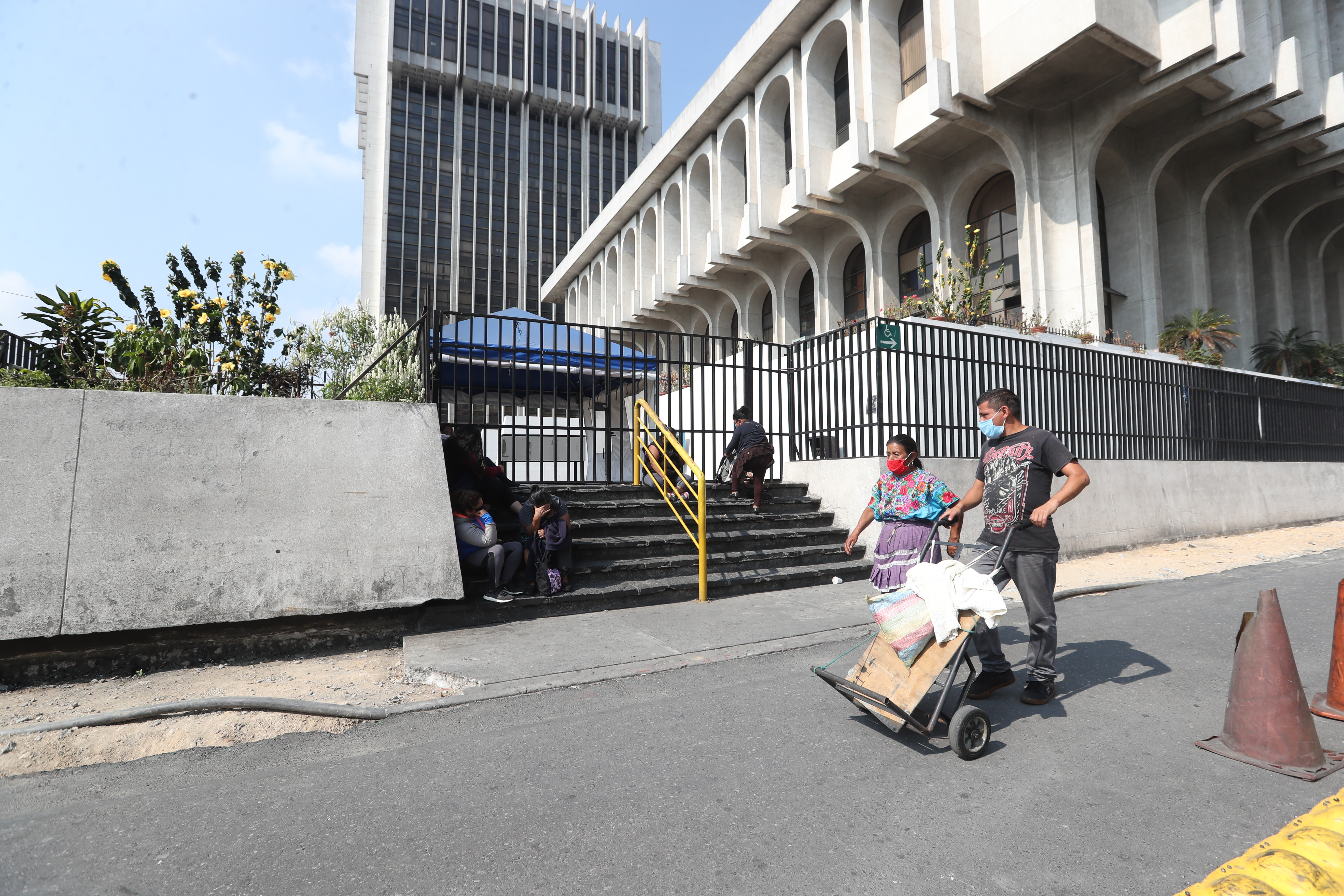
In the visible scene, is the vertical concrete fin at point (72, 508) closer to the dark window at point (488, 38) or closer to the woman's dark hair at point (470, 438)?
the woman's dark hair at point (470, 438)

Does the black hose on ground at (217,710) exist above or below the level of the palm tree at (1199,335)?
below

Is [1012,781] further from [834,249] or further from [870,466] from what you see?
[834,249]

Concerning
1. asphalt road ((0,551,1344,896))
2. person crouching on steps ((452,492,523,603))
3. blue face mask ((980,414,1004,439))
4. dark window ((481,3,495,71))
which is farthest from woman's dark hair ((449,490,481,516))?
dark window ((481,3,495,71))

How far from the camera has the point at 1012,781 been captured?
9.45 ft

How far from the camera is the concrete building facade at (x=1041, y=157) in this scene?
48.1ft

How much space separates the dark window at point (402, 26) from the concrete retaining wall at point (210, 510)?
224ft

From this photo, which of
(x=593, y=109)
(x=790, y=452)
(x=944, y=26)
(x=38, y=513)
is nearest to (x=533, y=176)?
(x=593, y=109)

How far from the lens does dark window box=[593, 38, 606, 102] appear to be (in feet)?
224

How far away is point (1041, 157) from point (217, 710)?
19188 mm

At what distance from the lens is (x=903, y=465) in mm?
4496

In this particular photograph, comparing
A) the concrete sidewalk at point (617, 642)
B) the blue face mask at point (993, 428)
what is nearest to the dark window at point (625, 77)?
the concrete sidewalk at point (617, 642)

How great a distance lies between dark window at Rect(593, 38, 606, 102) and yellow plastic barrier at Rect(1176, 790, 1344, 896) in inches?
2990

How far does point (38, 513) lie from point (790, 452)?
8.59m

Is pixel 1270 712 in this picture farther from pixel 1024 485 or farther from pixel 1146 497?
pixel 1146 497
